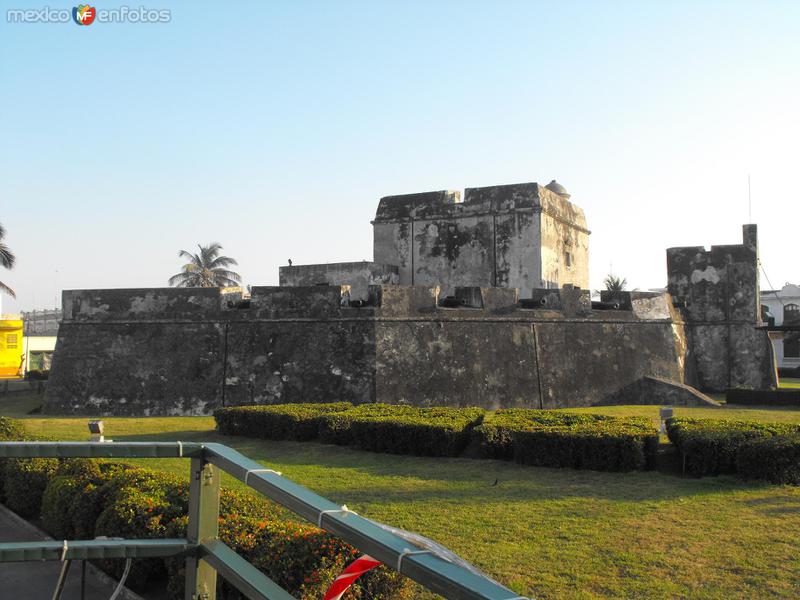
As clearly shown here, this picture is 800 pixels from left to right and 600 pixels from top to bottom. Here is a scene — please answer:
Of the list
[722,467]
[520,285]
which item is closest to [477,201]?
[520,285]

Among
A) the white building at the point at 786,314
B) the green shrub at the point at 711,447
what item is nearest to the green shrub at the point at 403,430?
the green shrub at the point at 711,447

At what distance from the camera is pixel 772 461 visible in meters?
7.96

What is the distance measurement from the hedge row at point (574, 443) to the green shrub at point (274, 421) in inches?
112

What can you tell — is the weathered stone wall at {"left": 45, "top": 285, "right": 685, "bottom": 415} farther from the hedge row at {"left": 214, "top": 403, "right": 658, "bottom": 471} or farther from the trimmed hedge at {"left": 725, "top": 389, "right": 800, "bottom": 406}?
the trimmed hedge at {"left": 725, "top": 389, "right": 800, "bottom": 406}

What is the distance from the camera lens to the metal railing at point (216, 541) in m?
1.80

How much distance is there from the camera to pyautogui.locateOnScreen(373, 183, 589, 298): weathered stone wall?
20.6 m

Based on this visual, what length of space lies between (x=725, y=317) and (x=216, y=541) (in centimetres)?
2061

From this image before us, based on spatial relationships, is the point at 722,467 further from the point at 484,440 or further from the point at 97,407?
the point at 97,407

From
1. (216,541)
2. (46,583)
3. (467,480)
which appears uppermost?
(216,541)

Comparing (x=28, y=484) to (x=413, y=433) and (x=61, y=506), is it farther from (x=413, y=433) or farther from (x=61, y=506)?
(x=413, y=433)

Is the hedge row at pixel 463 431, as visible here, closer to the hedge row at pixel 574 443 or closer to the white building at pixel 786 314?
the hedge row at pixel 574 443

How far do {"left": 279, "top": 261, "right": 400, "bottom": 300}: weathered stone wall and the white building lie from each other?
25066 mm

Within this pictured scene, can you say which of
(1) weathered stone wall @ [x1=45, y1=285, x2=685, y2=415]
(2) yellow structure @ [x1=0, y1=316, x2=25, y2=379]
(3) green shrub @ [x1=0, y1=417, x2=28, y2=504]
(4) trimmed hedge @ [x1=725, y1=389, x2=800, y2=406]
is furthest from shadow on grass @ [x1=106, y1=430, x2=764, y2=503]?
(2) yellow structure @ [x1=0, y1=316, x2=25, y2=379]

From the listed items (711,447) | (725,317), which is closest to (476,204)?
(725,317)
